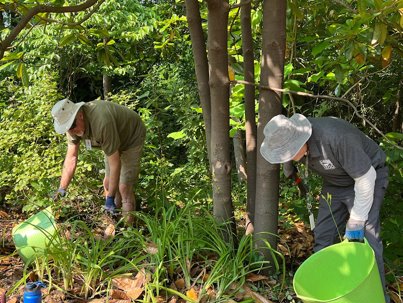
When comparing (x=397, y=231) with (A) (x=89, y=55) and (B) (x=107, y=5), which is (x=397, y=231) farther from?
(A) (x=89, y=55)

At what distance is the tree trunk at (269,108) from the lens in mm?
3096

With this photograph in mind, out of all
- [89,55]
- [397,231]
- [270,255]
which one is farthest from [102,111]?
[89,55]

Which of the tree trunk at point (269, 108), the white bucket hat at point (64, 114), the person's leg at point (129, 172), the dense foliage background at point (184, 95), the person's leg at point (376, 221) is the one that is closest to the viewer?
the person's leg at point (376, 221)

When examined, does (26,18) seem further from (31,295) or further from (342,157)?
(342,157)

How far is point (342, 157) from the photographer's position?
283 centimetres

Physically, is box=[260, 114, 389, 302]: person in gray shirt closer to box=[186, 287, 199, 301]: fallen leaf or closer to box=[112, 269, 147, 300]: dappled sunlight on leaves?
box=[186, 287, 199, 301]: fallen leaf

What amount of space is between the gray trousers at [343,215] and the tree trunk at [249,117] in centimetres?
50

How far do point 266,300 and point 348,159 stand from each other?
933 millimetres

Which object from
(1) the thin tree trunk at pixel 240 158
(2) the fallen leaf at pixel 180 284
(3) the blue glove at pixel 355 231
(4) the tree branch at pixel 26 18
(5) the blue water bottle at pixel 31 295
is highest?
(4) the tree branch at pixel 26 18

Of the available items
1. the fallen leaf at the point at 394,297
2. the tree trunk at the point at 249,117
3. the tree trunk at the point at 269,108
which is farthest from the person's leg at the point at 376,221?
the tree trunk at the point at 249,117

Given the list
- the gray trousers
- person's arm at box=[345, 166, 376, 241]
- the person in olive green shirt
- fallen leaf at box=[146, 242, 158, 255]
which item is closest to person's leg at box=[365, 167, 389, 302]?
the gray trousers

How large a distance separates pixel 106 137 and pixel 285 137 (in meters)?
1.63

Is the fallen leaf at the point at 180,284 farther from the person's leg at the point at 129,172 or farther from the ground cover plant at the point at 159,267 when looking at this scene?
the person's leg at the point at 129,172

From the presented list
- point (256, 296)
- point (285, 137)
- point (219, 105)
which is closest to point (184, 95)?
point (219, 105)
